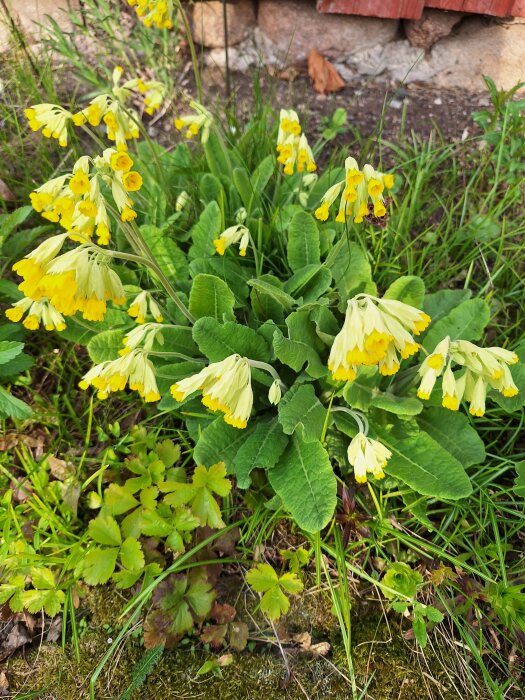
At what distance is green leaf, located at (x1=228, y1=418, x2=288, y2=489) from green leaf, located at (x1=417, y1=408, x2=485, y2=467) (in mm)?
602

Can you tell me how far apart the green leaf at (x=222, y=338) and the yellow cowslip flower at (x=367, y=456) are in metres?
0.62

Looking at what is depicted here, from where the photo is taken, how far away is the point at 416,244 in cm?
292

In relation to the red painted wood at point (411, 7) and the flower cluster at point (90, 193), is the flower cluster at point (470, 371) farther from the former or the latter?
the red painted wood at point (411, 7)

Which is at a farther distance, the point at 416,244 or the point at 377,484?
the point at 416,244

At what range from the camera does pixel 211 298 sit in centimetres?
227

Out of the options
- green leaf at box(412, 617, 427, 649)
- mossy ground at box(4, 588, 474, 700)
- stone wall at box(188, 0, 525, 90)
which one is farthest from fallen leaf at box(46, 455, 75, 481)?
stone wall at box(188, 0, 525, 90)

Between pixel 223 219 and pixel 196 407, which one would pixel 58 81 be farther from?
pixel 196 407

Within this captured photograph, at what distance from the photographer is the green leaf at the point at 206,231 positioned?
2.45 m

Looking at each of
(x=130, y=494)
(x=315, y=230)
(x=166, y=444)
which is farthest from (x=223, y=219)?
A: (x=130, y=494)

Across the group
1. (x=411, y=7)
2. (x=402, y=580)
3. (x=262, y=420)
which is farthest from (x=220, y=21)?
(x=402, y=580)

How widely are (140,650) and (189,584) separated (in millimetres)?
280

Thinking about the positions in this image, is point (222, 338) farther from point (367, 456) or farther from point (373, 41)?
point (373, 41)

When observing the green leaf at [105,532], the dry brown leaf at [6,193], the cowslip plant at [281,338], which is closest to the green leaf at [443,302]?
the cowslip plant at [281,338]

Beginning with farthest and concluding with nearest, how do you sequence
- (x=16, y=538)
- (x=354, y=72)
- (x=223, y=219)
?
(x=354, y=72) < (x=223, y=219) < (x=16, y=538)
